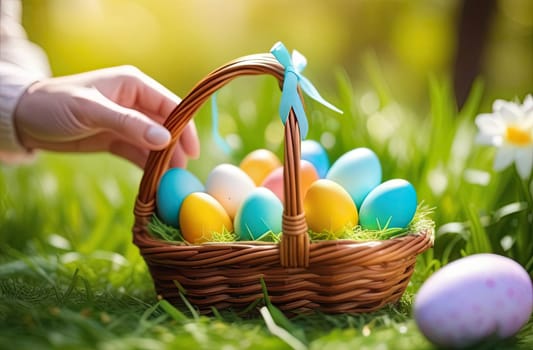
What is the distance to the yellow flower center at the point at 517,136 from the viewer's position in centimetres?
146

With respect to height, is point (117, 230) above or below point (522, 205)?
below

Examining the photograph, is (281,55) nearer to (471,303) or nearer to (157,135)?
(157,135)

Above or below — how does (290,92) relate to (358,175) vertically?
above

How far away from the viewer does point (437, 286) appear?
1.00 meters

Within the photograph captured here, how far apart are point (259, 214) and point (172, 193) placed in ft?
0.73

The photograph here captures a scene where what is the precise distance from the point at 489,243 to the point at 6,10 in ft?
4.28

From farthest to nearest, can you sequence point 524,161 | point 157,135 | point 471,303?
1. point 524,161
2. point 157,135
3. point 471,303

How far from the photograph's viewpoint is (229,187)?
4.34 ft

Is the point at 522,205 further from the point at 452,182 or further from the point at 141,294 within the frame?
the point at 141,294

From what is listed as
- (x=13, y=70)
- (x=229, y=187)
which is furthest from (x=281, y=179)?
(x=13, y=70)

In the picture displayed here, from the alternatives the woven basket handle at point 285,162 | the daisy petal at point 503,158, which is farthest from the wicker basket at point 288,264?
the daisy petal at point 503,158

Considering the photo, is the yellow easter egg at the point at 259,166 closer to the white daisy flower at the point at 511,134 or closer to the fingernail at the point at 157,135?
the fingernail at the point at 157,135

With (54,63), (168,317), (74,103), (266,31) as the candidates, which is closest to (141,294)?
(168,317)

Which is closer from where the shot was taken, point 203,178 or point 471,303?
point 471,303
